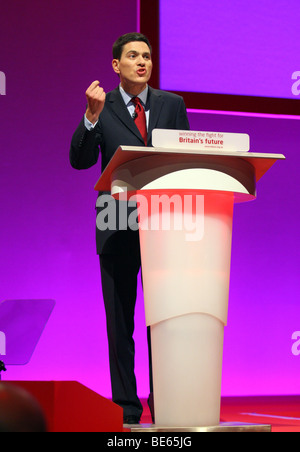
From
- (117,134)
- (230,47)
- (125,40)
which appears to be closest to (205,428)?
(117,134)

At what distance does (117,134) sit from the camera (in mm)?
2102

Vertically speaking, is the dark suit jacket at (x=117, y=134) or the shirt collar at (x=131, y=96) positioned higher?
the shirt collar at (x=131, y=96)

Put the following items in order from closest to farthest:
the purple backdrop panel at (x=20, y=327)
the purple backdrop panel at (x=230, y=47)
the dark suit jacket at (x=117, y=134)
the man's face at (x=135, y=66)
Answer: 1. the dark suit jacket at (x=117, y=134)
2. the man's face at (x=135, y=66)
3. the purple backdrop panel at (x=20, y=327)
4. the purple backdrop panel at (x=230, y=47)

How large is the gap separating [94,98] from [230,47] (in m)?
1.77

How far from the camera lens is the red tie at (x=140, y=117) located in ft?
6.90

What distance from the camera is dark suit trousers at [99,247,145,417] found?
1933 mm

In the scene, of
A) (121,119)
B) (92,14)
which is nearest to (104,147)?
(121,119)

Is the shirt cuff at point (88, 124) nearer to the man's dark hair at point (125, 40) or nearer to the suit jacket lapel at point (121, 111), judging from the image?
the suit jacket lapel at point (121, 111)

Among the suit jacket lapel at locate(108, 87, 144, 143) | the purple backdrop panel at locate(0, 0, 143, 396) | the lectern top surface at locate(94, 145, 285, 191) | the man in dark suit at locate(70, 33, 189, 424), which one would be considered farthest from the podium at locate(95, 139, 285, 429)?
the purple backdrop panel at locate(0, 0, 143, 396)

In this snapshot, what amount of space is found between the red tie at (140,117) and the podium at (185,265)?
0.54 m

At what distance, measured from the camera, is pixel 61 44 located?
10.2ft

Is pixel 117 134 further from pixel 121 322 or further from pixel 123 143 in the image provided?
pixel 121 322

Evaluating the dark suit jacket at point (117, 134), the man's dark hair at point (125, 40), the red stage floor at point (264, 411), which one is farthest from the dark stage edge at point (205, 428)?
the man's dark hair at point (125, 40)

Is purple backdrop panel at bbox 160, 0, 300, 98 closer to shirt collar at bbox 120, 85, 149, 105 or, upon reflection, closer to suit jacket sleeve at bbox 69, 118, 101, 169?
shirt collar at bbox 120, 85, 149, 105
